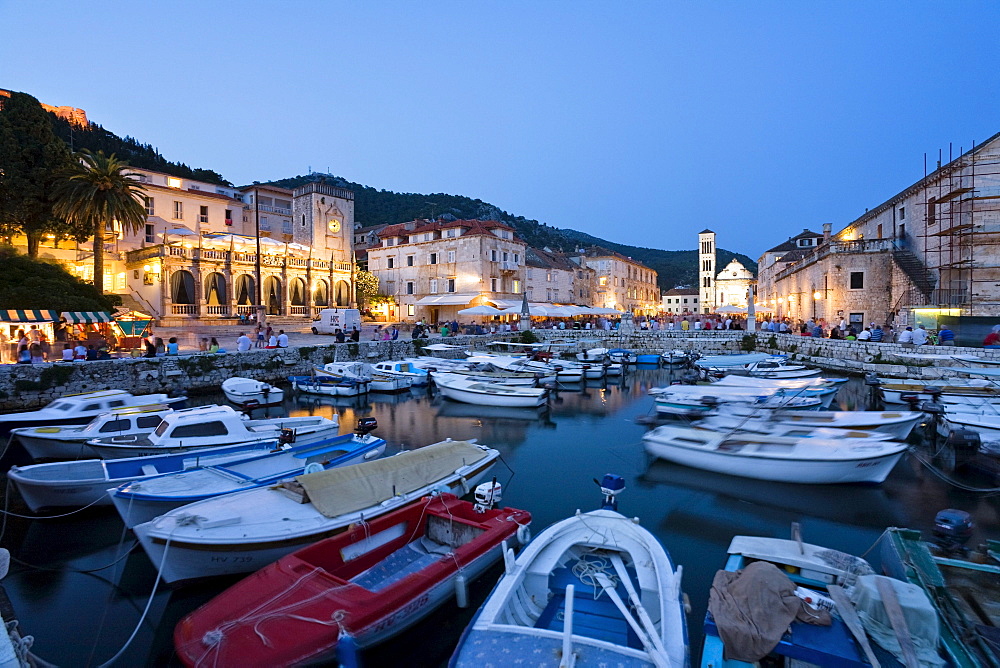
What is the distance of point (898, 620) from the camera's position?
532 centimetres

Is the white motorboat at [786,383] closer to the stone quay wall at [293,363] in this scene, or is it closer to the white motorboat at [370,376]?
the stone quay wall at [293,363]

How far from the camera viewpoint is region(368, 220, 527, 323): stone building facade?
51625mm

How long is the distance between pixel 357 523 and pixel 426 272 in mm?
48125

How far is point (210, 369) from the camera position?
89.9 ft

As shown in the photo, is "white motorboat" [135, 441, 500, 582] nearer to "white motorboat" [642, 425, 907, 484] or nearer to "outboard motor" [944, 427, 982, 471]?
"white motorboat" [642, 425, 907, 484]

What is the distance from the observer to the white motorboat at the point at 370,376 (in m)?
28.3

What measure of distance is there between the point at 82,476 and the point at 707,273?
100279 mm

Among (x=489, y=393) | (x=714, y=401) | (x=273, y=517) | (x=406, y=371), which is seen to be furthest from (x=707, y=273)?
(x=273, y=517)

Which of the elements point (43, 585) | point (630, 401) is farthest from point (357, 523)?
point (630, 401)

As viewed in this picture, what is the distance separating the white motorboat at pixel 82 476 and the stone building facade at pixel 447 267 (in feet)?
121

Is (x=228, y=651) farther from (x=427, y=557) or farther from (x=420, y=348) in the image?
(x=420, y=348)

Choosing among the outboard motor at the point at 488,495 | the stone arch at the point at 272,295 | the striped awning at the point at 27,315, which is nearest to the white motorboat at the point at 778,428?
the outboard motor at the point at 488,495

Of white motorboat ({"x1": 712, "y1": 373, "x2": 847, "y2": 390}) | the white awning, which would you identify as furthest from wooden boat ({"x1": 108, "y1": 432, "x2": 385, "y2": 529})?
the white awning

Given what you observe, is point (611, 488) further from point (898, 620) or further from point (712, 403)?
point (712, 403)
